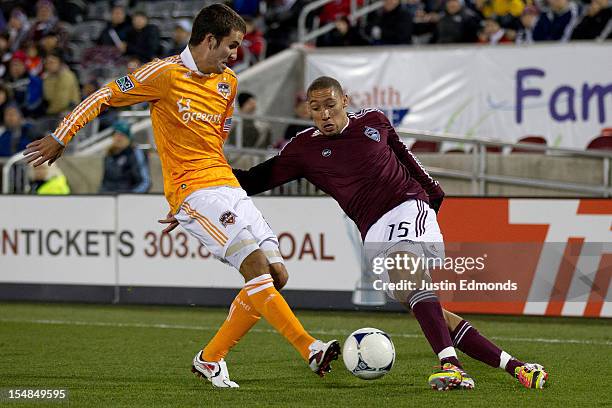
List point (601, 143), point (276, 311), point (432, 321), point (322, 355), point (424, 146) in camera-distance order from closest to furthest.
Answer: point (322, 355), point (432, 321), point (276, 311), point (601, 143), point (424, 146)

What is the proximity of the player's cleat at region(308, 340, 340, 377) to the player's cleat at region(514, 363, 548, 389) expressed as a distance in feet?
3.55

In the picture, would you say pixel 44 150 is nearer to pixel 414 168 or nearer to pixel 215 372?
pixel 215 372

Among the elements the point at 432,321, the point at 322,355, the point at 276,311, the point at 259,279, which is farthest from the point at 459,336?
the point at 259,279

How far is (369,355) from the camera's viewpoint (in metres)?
6.74

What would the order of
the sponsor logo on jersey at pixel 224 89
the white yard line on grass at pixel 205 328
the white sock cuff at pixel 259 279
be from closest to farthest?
the white sock cuff at pixel 259 279, the sponsor logo on jersey at pixel 224 89, the white yard line on grass at pixel 205 328

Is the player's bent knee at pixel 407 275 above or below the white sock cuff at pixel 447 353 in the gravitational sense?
above

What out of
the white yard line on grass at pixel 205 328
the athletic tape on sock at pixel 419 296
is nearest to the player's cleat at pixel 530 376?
the athletic tape on sock at pixel 419 296

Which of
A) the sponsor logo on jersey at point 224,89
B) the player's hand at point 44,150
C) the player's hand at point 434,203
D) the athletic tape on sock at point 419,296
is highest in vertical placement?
the sponsor logo on jersey at point 224,89

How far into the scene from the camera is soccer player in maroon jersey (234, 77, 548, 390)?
6.77 meters

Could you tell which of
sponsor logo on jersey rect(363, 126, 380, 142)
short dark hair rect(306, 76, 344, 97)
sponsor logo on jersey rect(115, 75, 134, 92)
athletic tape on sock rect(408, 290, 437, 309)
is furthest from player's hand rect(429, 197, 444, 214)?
sponsor logo on jersey rect(115, 75, 134, 92)

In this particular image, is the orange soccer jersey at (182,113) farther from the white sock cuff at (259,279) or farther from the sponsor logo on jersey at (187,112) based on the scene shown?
the white sock cuff at (259,279)

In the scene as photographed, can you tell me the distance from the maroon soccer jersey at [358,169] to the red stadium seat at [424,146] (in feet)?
27.5

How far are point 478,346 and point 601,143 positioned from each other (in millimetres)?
8332

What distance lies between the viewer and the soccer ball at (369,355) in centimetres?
674
